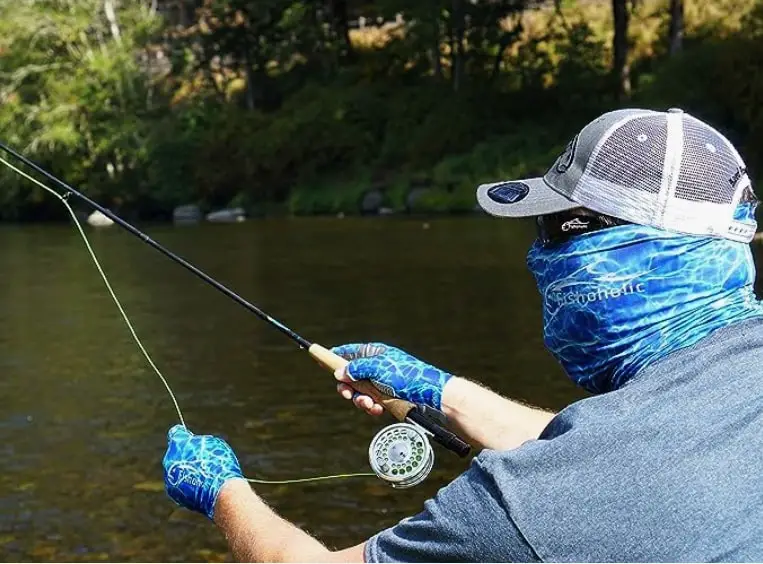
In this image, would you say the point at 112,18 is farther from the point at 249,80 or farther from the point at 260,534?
the point at 260,534

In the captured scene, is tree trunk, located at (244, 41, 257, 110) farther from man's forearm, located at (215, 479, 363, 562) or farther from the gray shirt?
the gray shirt

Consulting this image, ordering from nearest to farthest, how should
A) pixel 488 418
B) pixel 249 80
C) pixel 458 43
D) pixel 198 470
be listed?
1. pixel 198 470
2. pixel 488 418
3. pixel 458 43
4. pixel 249 80

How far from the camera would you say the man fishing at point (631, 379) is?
1729mm

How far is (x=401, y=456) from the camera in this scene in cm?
287

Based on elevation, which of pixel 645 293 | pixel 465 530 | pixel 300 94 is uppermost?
pixel 645 293

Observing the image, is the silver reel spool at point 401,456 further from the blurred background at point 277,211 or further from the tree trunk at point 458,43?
the tree trunk at point 458,43

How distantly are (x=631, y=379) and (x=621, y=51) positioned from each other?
3203 centimetres

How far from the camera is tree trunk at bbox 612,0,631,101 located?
3238cm

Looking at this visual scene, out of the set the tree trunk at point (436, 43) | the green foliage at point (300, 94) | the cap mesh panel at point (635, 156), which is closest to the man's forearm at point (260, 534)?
the cap mesh panel at point (635, 156)

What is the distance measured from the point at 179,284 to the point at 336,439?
949 cm

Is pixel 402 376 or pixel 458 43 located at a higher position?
pixel 402 376

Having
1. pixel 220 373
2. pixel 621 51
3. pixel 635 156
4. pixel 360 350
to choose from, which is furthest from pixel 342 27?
pixel 635 156

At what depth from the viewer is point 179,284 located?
17516 mm

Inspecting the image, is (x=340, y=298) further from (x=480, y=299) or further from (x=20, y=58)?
(x=20, y=58)
